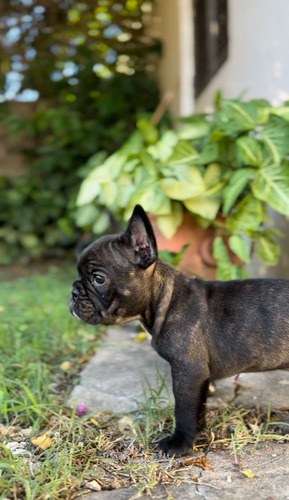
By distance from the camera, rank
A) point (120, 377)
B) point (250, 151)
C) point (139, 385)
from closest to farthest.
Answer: point (139, 385) < point (120, 377) < point (250, 151)

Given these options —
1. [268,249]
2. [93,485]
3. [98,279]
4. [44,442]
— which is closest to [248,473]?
[93,485]

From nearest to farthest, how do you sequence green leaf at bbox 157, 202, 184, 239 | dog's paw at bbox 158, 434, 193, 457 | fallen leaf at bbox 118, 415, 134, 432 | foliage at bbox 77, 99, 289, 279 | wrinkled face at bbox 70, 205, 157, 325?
dog's paw at bbox 158, 434, 193, 457 < wrinkled face at bbox 70, 205, 157, 325 < fallen leaf at bbox 118, 415, 134, 432 < foliage at bbox 77, 99, 289, 279 < green leaf at bbox 157, 202, 184, 239

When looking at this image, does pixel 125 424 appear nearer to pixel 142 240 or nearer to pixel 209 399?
pixel 209 399

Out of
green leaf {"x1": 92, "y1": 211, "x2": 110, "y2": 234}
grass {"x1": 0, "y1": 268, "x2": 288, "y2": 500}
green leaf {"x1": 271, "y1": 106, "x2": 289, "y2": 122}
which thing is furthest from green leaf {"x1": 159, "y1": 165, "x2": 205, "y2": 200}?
green leaf {"x1": 92, "y1": 211, "x2": 110, "y2": 234}

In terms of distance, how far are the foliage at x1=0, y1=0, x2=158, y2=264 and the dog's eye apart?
5166 millimetres

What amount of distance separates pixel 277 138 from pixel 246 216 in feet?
1.62

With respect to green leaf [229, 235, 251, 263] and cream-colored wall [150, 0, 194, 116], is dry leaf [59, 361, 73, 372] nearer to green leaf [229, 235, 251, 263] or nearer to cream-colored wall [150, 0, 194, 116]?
green leaf [229, 235, 251, 263]

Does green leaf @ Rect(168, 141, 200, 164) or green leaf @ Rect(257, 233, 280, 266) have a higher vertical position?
green leaf @ Rect(168, 141, 200, 164)

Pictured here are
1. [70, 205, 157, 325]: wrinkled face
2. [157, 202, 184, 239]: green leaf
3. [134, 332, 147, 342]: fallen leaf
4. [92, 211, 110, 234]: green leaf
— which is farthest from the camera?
[92, 211, 110, 234]: green leaf

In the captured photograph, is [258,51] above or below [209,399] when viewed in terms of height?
above

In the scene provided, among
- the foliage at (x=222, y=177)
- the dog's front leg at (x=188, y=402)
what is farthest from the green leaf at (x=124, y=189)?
the dog's front leg at (x=188, y=402)

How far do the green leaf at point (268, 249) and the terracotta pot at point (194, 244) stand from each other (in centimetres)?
39

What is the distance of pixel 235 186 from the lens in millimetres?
3076

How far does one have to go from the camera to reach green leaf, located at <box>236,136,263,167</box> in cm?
307
